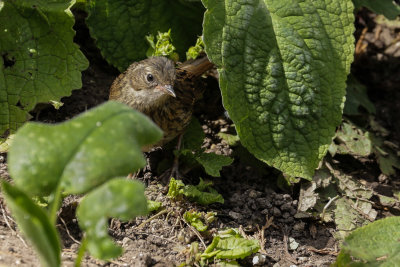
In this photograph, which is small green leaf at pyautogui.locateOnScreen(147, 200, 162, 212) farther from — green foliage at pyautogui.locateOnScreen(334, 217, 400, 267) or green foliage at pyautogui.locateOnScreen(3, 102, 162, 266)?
green foliage at pyautogui.locateOnScreen(3, 102, 162, 266)

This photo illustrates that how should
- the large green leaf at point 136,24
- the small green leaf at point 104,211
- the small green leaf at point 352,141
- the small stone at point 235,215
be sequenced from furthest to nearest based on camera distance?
the small green leaf at point 352,141 → the large green leaf at point 136,24 → the small stone at point 235,215 → the small green leaf at point 104,211

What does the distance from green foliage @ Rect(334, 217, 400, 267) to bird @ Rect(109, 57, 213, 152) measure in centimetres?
168

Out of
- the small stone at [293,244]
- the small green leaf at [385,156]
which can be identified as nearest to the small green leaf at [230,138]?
the small stone at [293,244]

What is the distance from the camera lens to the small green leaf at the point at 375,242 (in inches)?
126

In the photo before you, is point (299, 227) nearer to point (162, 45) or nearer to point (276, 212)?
point (276, 212)

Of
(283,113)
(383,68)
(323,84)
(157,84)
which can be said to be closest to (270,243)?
(283,113)

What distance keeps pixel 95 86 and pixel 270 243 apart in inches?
83.0

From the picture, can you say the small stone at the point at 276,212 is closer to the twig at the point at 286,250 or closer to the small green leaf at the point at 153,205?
the twig at the point at 286,250

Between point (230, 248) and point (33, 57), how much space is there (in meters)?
1.98

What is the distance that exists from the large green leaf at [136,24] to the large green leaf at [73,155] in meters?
2.44

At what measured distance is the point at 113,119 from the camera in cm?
236

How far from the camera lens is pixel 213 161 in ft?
13.5

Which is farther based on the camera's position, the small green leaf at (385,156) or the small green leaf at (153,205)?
the small green leaf at (385,156)

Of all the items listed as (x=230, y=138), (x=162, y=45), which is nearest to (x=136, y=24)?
(x=162, y=45)
